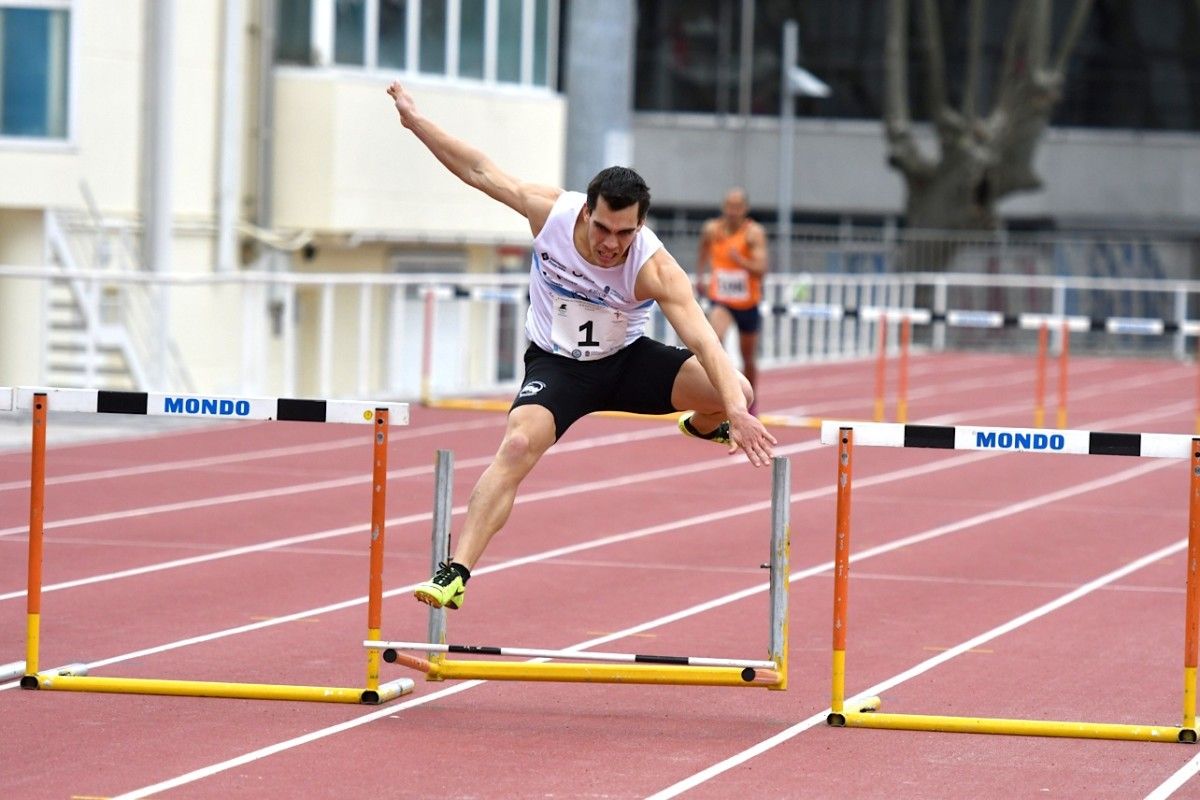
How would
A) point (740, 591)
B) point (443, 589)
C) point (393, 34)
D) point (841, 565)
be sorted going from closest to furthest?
point (443, 589) < point (841, 565) < point (740, 591) < point (393, 34)

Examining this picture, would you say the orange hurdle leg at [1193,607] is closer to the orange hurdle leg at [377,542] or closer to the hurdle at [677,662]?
the hurdle at [677,662]

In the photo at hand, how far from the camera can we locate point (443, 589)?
25.3 ft

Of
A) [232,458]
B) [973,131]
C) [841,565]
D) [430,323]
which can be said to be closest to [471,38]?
[430,323]

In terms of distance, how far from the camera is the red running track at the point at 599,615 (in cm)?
721

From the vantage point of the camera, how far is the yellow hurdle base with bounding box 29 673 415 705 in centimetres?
807

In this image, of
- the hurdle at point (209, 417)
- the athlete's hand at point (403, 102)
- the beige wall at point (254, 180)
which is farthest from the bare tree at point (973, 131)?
the hurdle at point (209, 417)

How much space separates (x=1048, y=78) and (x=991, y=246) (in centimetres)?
309

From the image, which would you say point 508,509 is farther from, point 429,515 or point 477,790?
point 429,515

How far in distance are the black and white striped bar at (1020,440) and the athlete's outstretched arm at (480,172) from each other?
138 centimetres

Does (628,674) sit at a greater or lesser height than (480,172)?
lesser

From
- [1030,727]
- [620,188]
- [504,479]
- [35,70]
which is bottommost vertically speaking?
[1030,727]

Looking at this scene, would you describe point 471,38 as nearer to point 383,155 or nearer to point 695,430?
point 383,155

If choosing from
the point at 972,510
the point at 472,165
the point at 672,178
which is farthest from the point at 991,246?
the point at 472,165

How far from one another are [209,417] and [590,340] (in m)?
1.44
